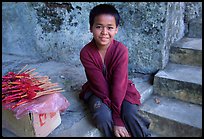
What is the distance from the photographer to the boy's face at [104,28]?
5.21 ft

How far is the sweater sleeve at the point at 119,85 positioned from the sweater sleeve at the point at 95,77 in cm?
7

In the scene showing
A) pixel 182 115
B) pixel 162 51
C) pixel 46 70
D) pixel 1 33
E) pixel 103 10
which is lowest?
pixel 182 115

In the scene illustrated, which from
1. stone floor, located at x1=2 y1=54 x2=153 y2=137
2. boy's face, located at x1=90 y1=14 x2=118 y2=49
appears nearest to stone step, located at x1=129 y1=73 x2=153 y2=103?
stone floor, located at x1=2 y1=54 x2=153 y2=137

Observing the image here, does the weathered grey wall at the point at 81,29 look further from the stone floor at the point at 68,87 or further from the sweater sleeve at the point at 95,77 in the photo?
the sweater sleeve at the point at 95,77

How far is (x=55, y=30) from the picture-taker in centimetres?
269

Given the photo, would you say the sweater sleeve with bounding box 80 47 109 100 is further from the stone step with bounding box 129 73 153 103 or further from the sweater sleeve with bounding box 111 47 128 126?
the stone step with bounding box 129 73 153 103

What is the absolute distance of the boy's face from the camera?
159 cm

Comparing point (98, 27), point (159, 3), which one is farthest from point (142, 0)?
point (98, 27)

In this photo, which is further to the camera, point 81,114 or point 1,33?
point 1,33

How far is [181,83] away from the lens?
194 centimetres

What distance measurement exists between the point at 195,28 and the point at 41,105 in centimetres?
194

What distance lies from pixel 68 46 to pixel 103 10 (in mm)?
1155

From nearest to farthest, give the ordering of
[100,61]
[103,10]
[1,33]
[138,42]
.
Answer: [103,10]
[100,61]
[138,42]
[1,33]

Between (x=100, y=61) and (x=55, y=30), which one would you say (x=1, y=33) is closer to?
(x=55, y=30)
